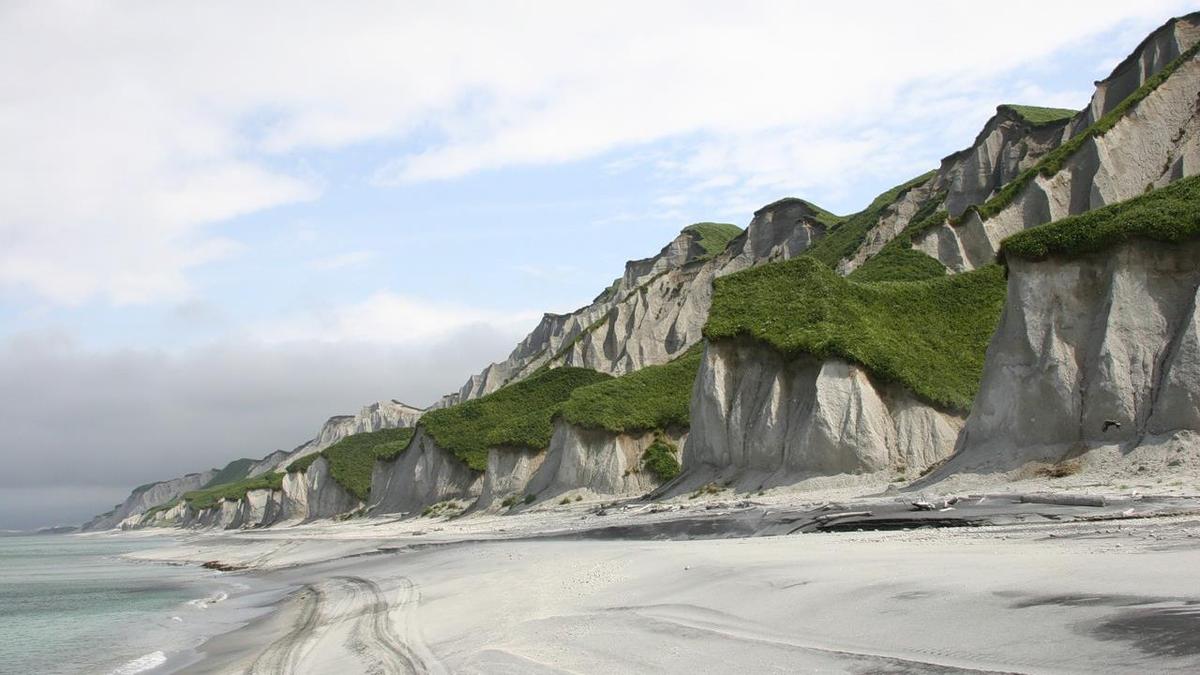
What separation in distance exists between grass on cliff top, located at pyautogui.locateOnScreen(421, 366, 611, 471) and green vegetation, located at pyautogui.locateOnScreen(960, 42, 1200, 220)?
103ft

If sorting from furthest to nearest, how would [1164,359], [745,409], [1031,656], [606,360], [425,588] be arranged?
1. [606,360]
2. [745,409]
3. [1164,359]
4. [425,588]
5. [1031,656]

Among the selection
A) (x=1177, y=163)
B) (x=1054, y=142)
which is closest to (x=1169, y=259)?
(x=1177, y=163)

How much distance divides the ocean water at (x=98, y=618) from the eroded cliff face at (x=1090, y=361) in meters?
20.5

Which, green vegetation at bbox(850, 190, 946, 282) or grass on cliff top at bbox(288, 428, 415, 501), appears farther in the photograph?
grass on cliff top at bbox(288, 428, 415, 501)

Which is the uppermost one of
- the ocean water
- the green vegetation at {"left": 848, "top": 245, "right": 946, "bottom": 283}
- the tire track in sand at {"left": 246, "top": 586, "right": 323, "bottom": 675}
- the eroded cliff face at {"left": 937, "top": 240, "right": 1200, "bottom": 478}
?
the green vegetation at {"left": 848, "top": 245, "right": 946, "bottom": 283}

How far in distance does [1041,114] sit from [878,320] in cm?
5113

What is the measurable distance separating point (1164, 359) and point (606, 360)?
81220 millimetres

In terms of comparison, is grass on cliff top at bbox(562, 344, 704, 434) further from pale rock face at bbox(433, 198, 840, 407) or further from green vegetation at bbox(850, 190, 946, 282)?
pale rock face at bbox(433, 198, 840, 407)

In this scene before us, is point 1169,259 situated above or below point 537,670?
above

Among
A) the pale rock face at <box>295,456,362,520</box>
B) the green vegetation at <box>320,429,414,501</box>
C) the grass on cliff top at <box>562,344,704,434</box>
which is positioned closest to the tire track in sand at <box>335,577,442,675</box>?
the grass on cliff top at <box>562,344,704,434</box>

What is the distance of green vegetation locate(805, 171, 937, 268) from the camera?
76.8 meters

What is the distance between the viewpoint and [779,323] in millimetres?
37469

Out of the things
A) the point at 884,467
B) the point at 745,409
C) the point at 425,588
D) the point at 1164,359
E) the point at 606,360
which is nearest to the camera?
the point at 425,588

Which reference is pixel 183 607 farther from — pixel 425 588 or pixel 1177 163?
pixel 1177 163
